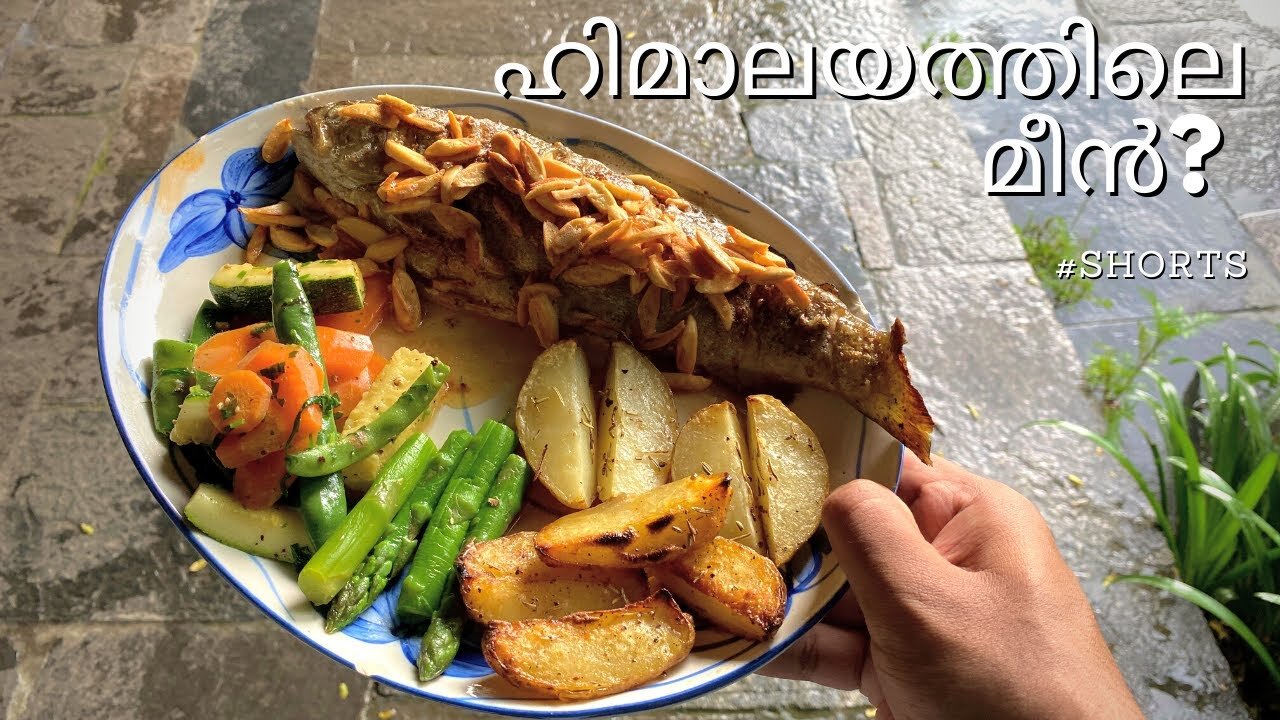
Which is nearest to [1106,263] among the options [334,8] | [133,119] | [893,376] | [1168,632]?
[1168,632]

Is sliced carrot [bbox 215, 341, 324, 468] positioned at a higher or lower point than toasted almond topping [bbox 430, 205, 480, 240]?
lower

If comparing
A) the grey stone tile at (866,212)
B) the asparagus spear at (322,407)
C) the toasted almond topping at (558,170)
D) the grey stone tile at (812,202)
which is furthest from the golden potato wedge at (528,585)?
the grey stone tile at (866,212)

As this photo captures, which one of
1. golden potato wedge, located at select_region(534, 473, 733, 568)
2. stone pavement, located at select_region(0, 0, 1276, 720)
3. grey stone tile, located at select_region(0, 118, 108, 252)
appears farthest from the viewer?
grey stone tile, located at select_region(0, 118, 108, 252)

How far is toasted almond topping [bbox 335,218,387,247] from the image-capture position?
8.97ft

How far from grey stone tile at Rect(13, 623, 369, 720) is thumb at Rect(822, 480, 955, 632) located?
2019mm

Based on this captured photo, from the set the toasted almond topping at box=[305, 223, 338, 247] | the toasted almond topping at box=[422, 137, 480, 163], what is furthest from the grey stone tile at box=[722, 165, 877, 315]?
the toasted almond topping at box=[305, 223, 338, 247]

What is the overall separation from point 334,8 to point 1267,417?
5246mm

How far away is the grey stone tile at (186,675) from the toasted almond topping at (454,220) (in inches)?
67.8

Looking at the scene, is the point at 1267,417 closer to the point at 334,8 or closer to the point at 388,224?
the point at 388,224

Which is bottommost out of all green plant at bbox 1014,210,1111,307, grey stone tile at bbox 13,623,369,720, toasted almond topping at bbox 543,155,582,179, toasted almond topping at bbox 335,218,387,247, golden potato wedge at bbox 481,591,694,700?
grey stone tile at bbox 13,623,369,720

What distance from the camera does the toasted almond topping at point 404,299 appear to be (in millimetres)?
2703

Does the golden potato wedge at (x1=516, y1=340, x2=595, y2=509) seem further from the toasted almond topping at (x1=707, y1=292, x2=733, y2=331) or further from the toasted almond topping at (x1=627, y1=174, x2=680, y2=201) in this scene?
the toasted almond topping at (x1=627, y1=174, x2=680, y2=201)

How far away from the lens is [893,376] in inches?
96.0

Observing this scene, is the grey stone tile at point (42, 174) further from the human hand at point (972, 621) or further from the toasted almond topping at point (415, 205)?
the human hand at point (972, 621)
